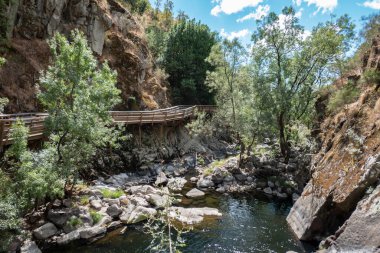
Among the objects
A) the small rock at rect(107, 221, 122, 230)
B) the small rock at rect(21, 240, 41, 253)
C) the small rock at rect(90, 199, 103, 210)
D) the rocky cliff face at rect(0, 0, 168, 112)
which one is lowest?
the small rock at rect(107, 221, 122, 230)

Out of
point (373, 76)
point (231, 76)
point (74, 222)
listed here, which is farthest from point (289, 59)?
point (74, 222)

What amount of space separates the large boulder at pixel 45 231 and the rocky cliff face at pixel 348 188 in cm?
1122

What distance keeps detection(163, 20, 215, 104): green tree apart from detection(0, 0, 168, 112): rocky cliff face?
309 cm

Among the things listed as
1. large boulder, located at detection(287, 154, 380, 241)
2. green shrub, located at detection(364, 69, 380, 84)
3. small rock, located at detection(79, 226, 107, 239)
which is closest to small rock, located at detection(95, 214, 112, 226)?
small rock, located at detection(79, 226, 107, 239)

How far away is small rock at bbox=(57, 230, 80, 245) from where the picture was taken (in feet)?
41.7

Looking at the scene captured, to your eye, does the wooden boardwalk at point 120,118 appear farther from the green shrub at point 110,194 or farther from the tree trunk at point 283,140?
the tree trunk at point 283,140

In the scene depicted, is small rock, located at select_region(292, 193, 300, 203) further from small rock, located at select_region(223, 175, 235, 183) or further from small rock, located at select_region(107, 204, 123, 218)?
small rock, located at select_region(107, 204, 123, 218)

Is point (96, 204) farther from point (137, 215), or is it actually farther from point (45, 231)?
point (45, 231)

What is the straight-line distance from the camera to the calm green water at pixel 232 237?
12.8 metres

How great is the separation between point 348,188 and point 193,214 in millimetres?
8105

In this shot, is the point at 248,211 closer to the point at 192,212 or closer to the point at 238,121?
the point at 192,212

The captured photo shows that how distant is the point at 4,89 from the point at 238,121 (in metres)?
18.1

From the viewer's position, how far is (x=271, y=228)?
49.6ft

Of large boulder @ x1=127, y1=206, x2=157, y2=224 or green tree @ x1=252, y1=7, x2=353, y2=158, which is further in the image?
green tree @ x1=252, y1=7, x2=353, y2=158
